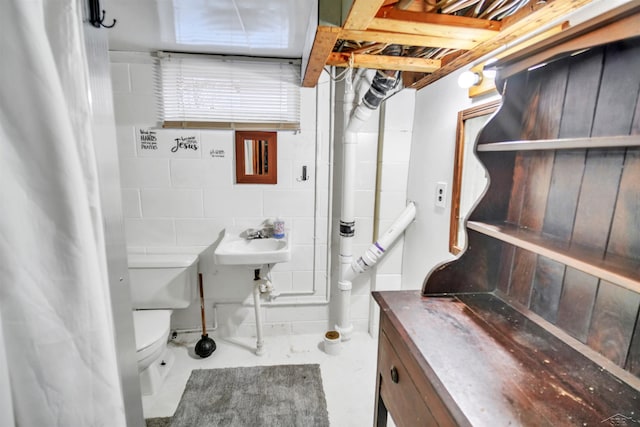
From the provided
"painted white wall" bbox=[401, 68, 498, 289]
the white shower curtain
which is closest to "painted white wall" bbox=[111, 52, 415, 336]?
"painted white wall" bbox=[401, 68, 498, 289]

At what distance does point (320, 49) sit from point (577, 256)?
1.16 metres

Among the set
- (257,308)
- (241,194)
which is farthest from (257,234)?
(257,308)

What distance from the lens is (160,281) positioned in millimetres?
1912

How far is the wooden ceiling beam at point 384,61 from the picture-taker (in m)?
1.46

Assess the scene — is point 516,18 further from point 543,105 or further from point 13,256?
point 13,256

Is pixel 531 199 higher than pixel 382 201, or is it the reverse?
pixel 531 199

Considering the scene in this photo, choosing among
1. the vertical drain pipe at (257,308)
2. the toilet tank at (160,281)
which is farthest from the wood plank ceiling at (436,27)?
the toilet tank at (160,281)

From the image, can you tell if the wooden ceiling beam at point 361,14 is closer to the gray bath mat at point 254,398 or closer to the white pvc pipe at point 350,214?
the white pvc pipe at point 350,214

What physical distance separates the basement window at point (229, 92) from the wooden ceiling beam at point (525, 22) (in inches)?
41.5

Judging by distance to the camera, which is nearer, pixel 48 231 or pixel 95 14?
pixel 48 231

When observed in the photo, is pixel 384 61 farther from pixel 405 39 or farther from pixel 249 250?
pixel 249 250

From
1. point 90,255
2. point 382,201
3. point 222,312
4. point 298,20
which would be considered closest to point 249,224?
point 222,312

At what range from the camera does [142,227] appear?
2.05 meters

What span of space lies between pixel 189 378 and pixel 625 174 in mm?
2242
